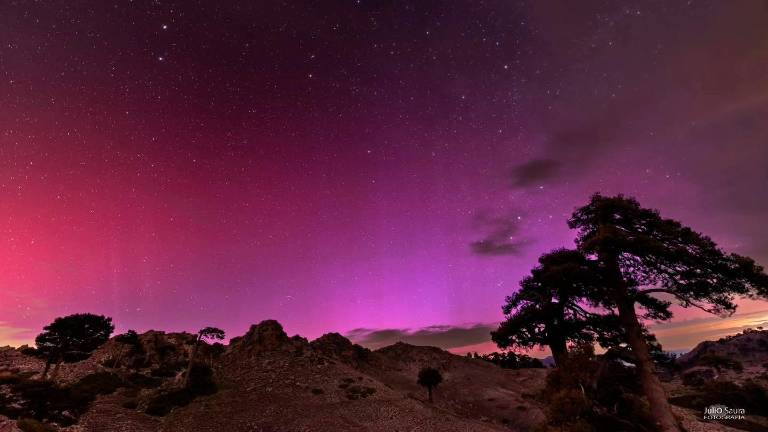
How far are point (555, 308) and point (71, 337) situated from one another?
50.3 meters

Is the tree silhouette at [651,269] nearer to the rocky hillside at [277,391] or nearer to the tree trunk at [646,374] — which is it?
the tree trunk at [646,374]

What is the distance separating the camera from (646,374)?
14117 millimetres

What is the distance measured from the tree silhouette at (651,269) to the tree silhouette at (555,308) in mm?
926

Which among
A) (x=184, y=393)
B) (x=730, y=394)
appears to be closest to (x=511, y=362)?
(x=730, y=394)

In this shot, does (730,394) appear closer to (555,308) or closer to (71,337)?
(555,308)

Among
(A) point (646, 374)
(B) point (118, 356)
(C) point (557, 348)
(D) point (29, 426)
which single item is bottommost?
(D) point (29, 426)

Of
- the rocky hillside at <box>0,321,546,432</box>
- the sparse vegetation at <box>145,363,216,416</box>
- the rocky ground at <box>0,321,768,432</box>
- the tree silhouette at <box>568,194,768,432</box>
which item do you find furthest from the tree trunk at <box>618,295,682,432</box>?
the sparse vegetation at <box>145,363,216,416</box>

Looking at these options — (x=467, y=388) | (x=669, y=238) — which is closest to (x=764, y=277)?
(x=669, y=238)

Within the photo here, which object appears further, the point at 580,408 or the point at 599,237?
the point at 599,237

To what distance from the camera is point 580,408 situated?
12.9 metres

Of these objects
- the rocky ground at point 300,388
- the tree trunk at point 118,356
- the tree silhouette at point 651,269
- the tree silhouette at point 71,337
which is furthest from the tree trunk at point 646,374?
the tree trunk at point 118,356

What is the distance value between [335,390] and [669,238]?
116 feet

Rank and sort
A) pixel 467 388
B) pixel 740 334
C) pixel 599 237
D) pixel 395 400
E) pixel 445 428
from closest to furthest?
pixel 599 237 < pixel 445 428 < pixel 395 400 < pixel 467 388 < pixel 740 334

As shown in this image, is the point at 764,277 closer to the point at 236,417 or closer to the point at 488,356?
the point at 236,417
